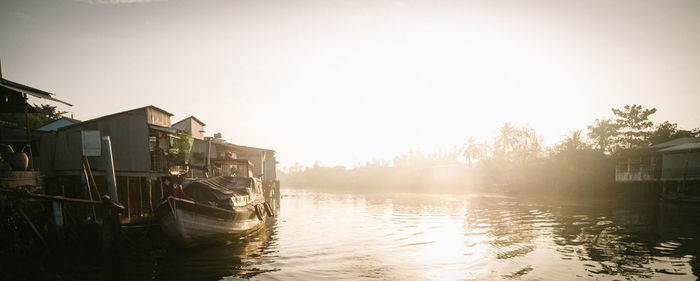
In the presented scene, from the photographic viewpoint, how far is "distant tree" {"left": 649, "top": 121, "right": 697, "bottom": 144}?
43.2 m

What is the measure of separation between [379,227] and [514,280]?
11.0m

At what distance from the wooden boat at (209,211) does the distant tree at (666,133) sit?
2134 inches

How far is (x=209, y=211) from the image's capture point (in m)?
13.0

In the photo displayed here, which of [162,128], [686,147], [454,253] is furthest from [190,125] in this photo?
[686,147]

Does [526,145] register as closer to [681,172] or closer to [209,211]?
[681,172]

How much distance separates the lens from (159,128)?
18766 millimetres

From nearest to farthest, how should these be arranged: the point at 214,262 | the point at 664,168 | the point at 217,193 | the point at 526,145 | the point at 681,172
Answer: the point at 214,262, the point at 217,193, the point at 681,172, the point at 664,168, the point at 526,145

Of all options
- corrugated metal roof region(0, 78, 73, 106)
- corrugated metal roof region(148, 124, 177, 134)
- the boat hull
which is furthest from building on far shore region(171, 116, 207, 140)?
the boat hull

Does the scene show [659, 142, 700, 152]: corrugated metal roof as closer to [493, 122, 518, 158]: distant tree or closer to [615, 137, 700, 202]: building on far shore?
[615, 137, 700, 202]: building on far shore

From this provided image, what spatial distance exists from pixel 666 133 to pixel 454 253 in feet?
164

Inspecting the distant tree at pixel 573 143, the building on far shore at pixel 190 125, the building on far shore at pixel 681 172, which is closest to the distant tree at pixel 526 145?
the distant tree at pixel 573 143

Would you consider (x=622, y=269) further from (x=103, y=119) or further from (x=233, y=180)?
(x=103, y=119)

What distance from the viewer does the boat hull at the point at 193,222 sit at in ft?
40.0

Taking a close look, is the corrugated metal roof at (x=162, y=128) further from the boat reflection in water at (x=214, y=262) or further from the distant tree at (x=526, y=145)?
the distant tree at (x=526, y=145)
